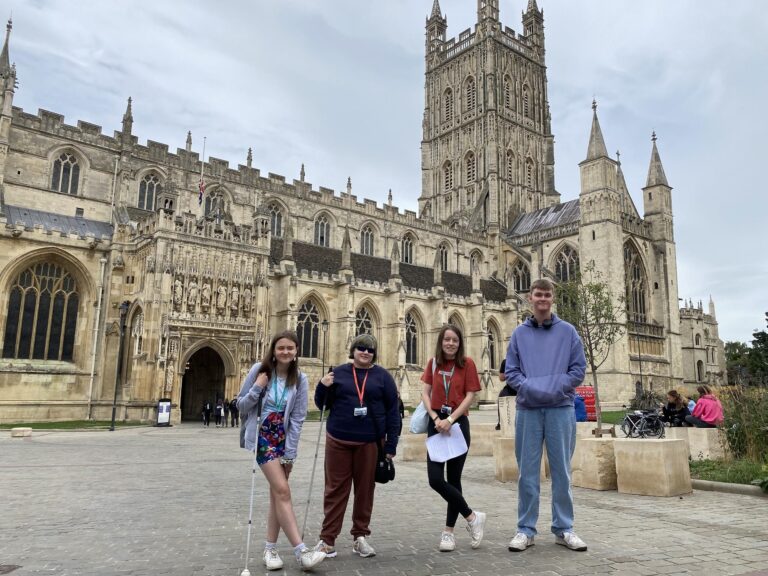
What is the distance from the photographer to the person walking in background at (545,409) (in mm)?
5074

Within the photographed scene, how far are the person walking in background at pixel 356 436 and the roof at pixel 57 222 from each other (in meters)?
27.2

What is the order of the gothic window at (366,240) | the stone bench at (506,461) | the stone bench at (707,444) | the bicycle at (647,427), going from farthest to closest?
the gothic window at (366,240) < the bicycle at (647,427) < the stone bench at (707,444) < the stone bench at (506,461)

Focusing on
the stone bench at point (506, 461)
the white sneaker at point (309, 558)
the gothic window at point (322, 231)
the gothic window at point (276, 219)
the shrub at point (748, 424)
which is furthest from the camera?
the gothic window at point (322, 231)

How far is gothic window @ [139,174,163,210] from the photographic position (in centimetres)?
3553

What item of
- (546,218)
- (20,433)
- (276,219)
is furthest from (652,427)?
(546,218)

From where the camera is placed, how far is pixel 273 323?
108 ft

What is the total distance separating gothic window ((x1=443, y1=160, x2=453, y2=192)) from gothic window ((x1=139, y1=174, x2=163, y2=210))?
3309 centimetres

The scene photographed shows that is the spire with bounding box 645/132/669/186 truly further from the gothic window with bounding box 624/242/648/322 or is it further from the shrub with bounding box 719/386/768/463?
the shrub with bounding box 719/386/768/463

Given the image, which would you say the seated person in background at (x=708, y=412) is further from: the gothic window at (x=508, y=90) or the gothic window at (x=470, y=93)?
the gothic window at (x=508, y=90)

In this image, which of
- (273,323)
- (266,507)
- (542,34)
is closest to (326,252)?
(273,323)

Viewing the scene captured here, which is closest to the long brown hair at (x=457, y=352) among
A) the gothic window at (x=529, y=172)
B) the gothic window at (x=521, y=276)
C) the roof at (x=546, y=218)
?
the gothic window at (x=521, y=276)

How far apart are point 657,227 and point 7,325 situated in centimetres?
4763

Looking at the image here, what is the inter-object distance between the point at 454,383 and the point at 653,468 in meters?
4.26

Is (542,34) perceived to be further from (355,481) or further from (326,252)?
(355,481)
